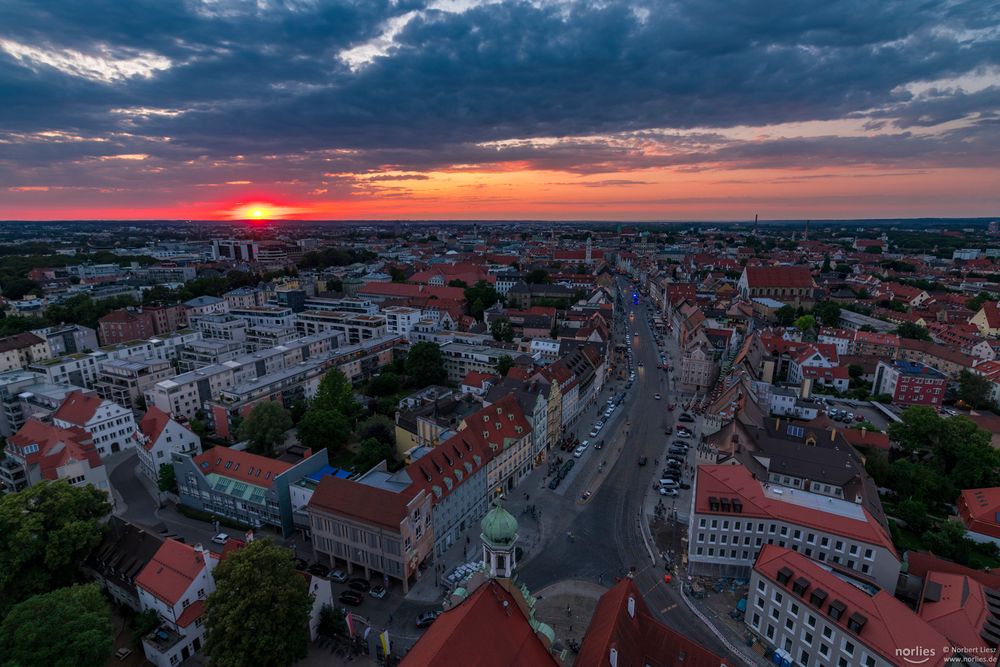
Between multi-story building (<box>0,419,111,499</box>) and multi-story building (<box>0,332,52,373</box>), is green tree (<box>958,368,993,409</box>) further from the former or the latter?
multi-story building (<box>0,332,52,373</box>)

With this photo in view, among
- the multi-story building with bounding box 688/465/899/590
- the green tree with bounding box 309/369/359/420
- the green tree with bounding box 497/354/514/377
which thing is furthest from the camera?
the green tree with bounding box 497/354/514/377

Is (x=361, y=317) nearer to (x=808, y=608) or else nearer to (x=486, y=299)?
(x=486, y=299)

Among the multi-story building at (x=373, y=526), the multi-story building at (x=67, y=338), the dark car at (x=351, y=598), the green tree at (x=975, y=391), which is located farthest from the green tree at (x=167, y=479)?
the green tree at (x=975, y=391)

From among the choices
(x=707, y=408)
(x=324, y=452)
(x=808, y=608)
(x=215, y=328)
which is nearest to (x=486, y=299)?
(x=215, y=328)

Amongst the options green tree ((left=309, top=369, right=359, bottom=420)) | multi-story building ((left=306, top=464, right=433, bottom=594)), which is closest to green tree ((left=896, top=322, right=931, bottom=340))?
multi-story building ((left=306, top=464, right=433, bottom=594))

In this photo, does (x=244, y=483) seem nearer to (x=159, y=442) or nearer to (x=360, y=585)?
(x=159, y=442)

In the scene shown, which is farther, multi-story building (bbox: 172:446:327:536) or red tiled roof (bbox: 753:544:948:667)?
multi-story building (bbox: 172:446:327:536)

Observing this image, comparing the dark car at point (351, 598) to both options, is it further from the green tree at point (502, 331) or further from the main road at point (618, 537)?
the green tree at point (502, 331)
